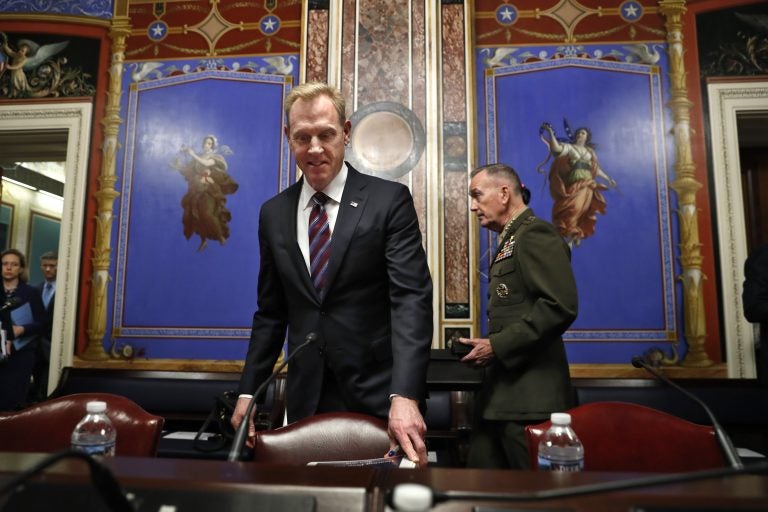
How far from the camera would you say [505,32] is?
14.5 ft

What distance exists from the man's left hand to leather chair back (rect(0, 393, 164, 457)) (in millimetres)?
559

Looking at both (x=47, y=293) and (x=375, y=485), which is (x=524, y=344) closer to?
(x=375, y=485)

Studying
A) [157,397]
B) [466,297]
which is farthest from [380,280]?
[157,397]

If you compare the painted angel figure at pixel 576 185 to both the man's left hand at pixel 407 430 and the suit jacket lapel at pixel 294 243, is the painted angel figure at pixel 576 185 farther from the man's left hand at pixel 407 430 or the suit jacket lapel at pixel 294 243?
the man's left hand at pixel 407 430

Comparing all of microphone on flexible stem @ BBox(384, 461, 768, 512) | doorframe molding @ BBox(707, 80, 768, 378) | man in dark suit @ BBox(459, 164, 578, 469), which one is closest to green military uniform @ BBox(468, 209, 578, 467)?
man in dark suit @ BBox(459, 164, 578, 469)

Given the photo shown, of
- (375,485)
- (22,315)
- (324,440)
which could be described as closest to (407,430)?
(324,440)

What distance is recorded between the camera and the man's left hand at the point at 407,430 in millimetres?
1339

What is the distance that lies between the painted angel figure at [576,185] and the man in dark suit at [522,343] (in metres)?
1.84

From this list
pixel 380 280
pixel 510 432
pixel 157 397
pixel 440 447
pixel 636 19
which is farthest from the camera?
pixel 636 19

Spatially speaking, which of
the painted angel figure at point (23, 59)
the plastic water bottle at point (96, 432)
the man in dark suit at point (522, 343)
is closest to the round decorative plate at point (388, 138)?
the man in dark suit at point (522, 343)

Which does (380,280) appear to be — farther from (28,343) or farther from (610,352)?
(28,343)

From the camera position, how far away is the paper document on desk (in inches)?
41.8

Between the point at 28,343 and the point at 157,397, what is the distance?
1.50 meters

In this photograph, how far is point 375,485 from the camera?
766 millimetres
